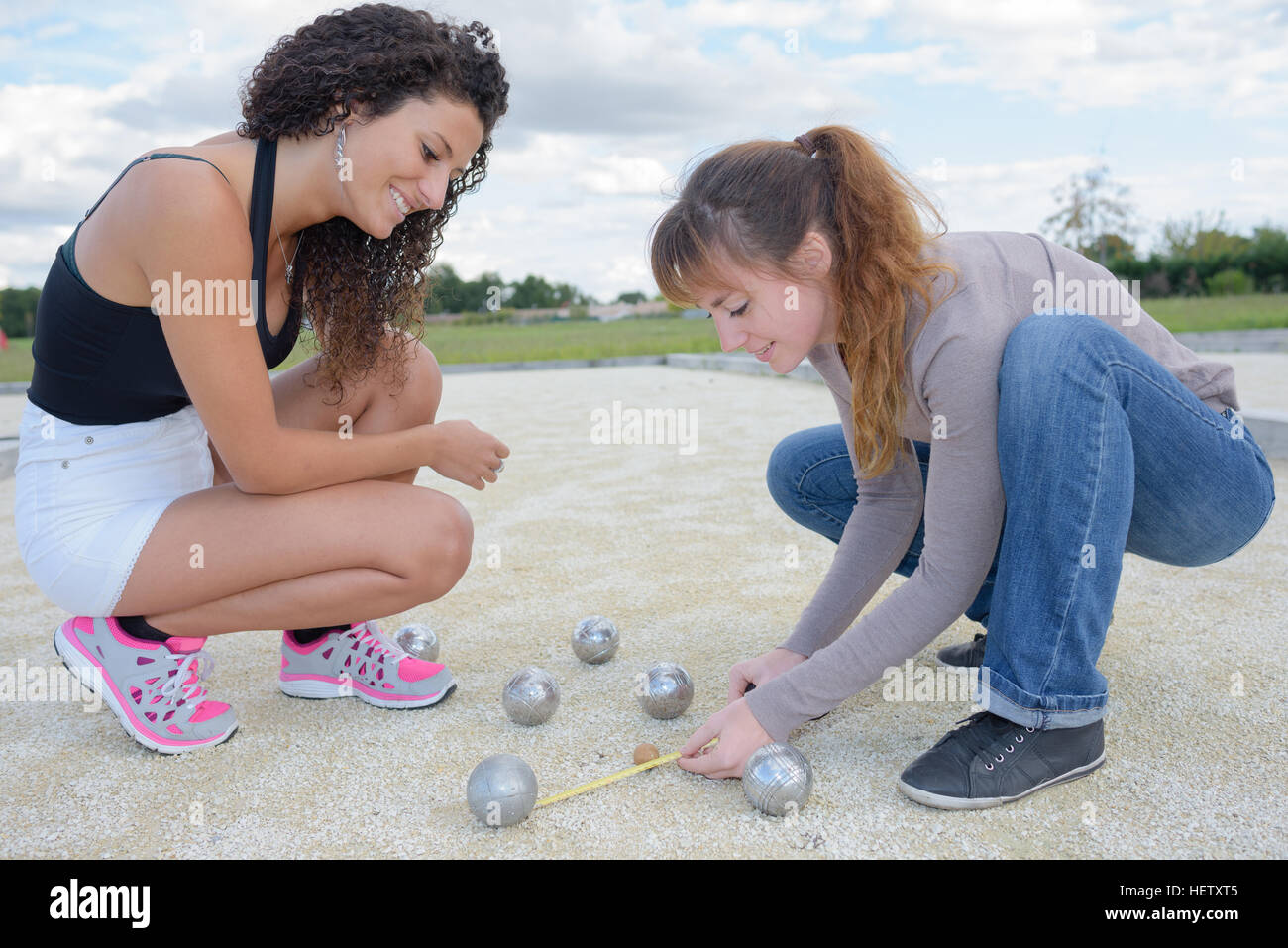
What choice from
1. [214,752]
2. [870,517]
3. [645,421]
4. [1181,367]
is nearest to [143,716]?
[214,752]

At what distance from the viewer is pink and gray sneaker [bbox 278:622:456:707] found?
2.58 meters

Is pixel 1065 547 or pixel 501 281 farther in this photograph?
pixel 501 281

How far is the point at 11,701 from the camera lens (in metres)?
2.69

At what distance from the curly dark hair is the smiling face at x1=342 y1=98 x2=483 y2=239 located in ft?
0.10

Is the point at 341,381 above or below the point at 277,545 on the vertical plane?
above

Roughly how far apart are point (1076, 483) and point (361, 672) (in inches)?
71.1

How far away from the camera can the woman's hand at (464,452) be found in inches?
98.1

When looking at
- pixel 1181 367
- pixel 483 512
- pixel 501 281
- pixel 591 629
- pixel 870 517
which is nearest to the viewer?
pixel 1181 367

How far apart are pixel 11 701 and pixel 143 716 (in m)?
0.67

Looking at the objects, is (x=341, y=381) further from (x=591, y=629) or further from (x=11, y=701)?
(x=11, y=701)

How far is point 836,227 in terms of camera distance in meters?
2.00

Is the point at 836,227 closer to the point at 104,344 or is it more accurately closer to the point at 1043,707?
the point at 1043,707

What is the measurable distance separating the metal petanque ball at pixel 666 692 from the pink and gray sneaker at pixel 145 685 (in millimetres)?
1011

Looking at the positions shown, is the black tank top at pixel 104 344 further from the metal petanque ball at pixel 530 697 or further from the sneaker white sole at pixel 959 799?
the sneaker white sole at pixel 959 799
